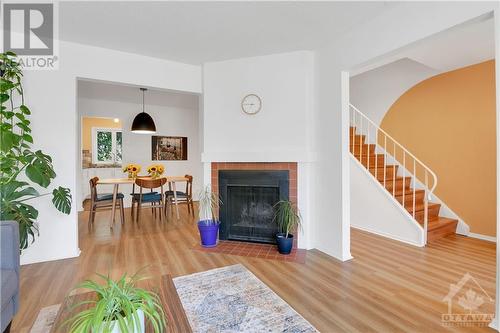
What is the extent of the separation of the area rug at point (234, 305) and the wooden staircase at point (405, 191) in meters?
2.65

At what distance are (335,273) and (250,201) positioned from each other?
55.8 inches

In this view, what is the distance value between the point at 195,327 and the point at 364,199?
127 inches

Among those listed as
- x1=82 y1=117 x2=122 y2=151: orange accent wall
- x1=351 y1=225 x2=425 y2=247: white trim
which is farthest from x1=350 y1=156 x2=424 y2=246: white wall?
x1=82 y1=117 x2=122 y2=151: orange accent wall

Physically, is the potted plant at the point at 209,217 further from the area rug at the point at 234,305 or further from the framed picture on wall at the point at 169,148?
the framed picture on wall at the point at 169,148

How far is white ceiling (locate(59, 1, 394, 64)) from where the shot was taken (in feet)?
7.42

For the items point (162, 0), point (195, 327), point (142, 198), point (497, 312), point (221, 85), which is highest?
point (162, 0)

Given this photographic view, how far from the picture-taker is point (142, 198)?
14.7 ft

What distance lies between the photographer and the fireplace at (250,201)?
327 centimetres

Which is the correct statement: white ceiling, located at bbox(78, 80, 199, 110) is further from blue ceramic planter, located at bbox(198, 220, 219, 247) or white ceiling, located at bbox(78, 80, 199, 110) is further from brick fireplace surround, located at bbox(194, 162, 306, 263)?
blue ceramic planter, located at bbox(198, 220, 219, 247)

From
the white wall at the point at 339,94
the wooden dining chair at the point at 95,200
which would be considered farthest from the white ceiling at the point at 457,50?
the wooden dining chair at the point at 95,200

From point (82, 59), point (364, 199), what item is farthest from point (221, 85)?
point (364, 199)

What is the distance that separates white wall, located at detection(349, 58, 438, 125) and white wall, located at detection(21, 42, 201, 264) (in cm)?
448

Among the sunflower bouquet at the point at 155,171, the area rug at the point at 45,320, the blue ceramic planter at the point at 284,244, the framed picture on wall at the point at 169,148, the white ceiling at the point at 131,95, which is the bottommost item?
the area rug at the point at 45,320

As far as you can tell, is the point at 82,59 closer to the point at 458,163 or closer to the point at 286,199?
the point at 286,199
